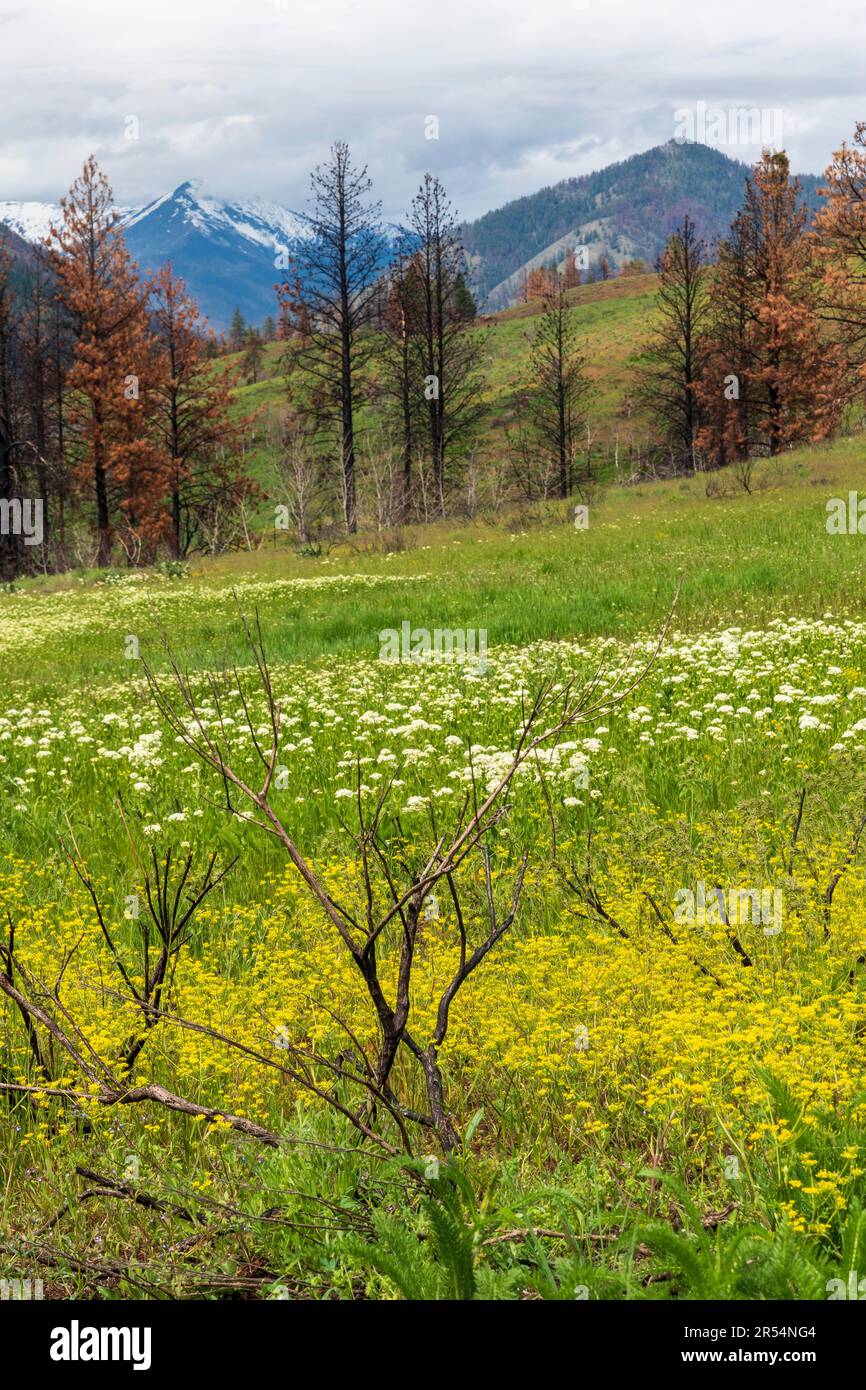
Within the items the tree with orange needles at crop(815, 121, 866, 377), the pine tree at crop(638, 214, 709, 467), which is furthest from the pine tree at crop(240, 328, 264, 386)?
the tree with orange needles at crop(815, 121, 866, 377)

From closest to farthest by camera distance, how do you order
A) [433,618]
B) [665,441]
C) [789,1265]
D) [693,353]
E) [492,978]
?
1. [789,1265]
2. [492,978]
3. [433,618]
4. [693,353]
5. [665,441]

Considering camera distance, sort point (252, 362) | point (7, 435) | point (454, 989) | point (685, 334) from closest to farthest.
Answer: point (454, 989) → point (7, 435) → point (685, 334) → point (252, 362)

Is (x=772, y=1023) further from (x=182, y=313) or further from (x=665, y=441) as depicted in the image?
(x=665, y=441)

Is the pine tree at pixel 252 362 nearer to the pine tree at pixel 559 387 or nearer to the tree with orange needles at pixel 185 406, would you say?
the pine tree at pixel 559 387

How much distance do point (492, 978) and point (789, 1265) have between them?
2049 millimetres

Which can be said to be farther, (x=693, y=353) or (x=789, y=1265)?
(x=693, y=353)

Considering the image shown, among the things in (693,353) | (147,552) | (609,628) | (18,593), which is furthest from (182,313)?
(609,628)

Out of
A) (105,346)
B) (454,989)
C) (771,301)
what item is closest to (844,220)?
(771,301)

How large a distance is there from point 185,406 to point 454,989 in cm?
4766

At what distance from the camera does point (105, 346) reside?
39.3m

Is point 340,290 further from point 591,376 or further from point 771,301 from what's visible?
point 591,376

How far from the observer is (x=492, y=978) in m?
3.98

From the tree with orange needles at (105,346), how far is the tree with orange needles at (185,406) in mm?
1409

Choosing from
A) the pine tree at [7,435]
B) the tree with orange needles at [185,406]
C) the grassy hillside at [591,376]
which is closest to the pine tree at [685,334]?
the grassy hillside at [591,376]
